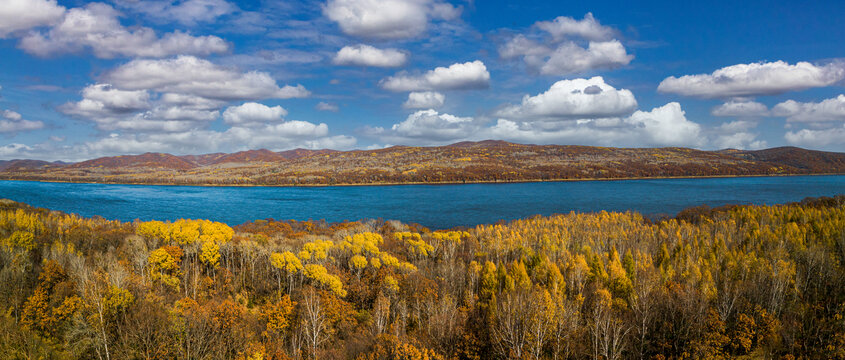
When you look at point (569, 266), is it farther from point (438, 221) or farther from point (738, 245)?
point (438, 221)

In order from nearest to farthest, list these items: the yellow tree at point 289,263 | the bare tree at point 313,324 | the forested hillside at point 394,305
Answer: the forested hillside at point 394,305 < the bare tree at point 313,324 < the yellow tree at point 289,263

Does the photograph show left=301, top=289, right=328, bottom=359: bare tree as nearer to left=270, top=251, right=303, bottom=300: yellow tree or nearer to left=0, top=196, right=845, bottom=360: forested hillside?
left=0, top=196, right=845, bottom=360: forested hillside

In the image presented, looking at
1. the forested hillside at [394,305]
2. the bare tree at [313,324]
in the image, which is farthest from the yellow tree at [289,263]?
the bare tree at [313,324]

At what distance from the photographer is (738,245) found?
75.3 meters

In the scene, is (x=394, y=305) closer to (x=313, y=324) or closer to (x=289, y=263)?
(x=313, y=324)

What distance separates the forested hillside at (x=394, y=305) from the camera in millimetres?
34406

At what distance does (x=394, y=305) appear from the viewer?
48.1 metres

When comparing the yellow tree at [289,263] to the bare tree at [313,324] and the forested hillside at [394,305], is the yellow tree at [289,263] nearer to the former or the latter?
the forested hillside at [394,305]

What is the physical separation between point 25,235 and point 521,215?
421 ft

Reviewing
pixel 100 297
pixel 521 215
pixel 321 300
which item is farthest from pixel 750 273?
pixel 521 215

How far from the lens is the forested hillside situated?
113ft

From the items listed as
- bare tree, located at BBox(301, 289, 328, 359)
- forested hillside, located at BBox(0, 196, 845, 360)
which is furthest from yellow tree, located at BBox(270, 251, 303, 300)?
bare tree, located at BBox(301, 289, 328, 359)

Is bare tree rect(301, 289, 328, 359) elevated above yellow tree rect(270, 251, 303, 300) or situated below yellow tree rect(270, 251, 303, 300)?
below

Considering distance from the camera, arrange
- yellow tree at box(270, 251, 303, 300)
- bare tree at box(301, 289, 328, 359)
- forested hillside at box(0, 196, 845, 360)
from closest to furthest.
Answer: forested hillside at box(0, 196, 845, 360) < bare tree at box(301, 289, 328, 359) < yellow tree at box(270, 251, 303, 300)
